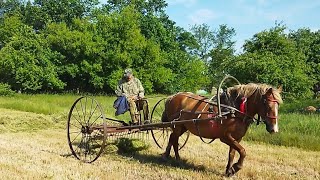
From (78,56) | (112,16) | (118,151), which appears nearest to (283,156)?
(118,151)

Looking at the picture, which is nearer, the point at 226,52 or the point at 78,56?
the point at 78,56

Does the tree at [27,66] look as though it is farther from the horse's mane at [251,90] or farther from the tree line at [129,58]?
the horse's mane at [251,90]

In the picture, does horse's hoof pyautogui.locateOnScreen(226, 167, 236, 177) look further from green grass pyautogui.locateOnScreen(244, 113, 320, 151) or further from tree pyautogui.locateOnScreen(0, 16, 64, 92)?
tree pyautogui.locateOnScreen(0, 16, 64, 92)

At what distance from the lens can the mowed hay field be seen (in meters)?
7.79

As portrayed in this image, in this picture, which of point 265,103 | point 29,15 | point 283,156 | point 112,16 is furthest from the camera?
point 29,15

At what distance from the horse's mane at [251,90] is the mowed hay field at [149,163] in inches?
64.6

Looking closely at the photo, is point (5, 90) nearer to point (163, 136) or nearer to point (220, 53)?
point (163, 136)

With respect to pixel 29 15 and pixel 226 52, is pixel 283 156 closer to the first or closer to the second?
pixel 29 15

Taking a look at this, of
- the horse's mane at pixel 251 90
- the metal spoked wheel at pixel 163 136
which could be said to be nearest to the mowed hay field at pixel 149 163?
the metal spoked wheel at pixel 163 136

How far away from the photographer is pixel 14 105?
2144 centimetres

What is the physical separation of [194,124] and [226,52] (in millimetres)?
66785

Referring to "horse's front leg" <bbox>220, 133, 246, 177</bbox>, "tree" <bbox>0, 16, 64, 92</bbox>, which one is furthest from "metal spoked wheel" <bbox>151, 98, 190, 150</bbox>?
"tree" <bbox>0, 16, 64, 92</bbox>

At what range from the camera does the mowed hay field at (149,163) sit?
7.79 meters

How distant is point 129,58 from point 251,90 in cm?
3288
